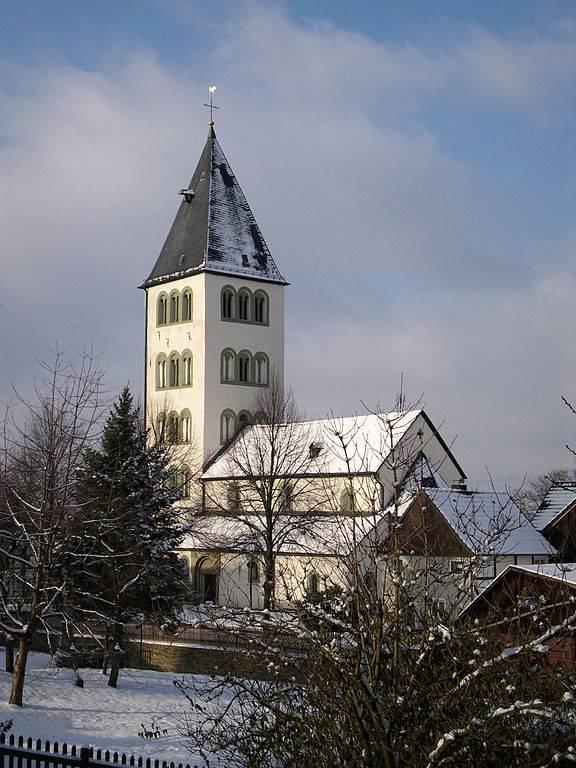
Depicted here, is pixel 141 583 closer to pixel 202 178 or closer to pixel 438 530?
pixel 438 530

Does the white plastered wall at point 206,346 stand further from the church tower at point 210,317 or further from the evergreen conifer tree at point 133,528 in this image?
the evergreen conifer tree at point 133,528

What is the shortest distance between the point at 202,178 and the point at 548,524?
1090 inches

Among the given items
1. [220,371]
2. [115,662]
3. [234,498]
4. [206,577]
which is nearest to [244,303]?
[220,371]

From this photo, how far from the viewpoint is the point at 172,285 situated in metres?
56.3

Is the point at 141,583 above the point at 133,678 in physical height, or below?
above

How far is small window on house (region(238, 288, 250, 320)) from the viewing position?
55750 mm

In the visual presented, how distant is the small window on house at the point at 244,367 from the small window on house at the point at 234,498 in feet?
26.7

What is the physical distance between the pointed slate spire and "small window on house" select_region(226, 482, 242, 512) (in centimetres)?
1283

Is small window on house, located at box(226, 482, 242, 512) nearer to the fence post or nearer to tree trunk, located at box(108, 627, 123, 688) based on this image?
tree trunk, located at box(108, 627, 123, 688)

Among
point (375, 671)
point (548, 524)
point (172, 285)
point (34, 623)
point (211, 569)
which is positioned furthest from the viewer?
point (172, 285)

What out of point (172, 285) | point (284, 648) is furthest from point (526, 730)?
point (172, 285)

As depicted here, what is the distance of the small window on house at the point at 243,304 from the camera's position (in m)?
55.8

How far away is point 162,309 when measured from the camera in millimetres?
57125

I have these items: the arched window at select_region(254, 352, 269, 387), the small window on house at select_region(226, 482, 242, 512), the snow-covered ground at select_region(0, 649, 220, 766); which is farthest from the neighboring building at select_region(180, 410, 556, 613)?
the snow-covered ground at select_region(0, 649, 220, 766)
